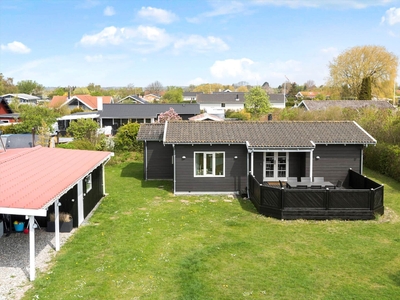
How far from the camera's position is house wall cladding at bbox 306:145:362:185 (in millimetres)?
18812

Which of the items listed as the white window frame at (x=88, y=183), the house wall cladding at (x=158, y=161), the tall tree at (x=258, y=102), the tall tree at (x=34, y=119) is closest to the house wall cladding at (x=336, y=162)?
the house wall cladding at (x=158, y=161)

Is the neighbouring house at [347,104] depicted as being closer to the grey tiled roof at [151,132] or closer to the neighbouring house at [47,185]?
the grey tiled roof at [151,132]

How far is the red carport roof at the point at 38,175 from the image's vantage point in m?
9.50

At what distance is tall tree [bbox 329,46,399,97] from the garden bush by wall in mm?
41718

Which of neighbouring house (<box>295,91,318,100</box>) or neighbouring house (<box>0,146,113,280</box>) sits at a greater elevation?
neighbouring house (<box>295,91,318,100</box>)

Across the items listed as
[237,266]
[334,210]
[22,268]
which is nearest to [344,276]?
[237,266]

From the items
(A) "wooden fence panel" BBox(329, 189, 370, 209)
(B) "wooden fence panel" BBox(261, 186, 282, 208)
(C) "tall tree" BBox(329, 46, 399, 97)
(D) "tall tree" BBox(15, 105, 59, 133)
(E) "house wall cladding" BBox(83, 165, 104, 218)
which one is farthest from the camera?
(C) "tall tree" BBox(329, 46, 399, 97)

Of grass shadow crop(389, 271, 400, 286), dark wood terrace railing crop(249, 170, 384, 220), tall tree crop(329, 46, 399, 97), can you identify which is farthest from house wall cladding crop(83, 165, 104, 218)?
tall tree crop(329, 46, 399, 97)

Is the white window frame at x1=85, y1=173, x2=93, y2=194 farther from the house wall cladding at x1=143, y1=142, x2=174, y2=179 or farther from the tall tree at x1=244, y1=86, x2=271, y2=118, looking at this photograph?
the tall tree at x1=244, y1=86, x2=271, y2=118

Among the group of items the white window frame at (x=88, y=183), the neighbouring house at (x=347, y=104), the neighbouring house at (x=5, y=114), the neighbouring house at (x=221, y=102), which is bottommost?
the white window frame at (x=88, y=183)

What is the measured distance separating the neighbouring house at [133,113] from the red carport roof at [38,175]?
28565mm

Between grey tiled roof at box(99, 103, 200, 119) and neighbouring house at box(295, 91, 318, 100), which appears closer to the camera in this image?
grey tiled roof at box(99, 103, 200, 119)

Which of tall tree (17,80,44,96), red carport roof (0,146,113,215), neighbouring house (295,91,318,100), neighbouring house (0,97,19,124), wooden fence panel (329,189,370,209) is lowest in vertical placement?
wooden fence panel (329,189,370,209)

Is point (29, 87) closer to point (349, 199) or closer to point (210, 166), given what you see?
point (210, 166)
